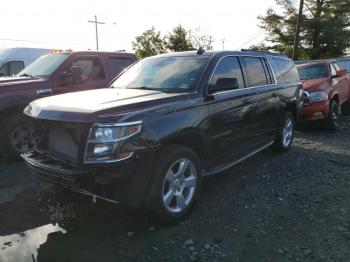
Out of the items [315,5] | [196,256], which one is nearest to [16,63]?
[196,256]

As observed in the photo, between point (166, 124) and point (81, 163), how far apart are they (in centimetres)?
92

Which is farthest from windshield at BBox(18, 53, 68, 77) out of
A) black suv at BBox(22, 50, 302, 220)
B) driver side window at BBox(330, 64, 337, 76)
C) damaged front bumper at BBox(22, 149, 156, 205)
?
driver side window at BBox(330, 64, 337, 76)

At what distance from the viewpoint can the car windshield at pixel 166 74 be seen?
463 centimetres

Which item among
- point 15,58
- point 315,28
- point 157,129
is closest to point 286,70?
point 157,129

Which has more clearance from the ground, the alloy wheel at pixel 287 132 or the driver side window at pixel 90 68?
the driver side window at pixel 90 68

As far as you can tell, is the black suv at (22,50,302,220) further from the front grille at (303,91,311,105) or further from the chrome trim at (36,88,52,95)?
the front grille at (303,91,311,105)

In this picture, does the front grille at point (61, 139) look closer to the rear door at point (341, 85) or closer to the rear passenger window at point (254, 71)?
the rear passenger window at point (254, 71)

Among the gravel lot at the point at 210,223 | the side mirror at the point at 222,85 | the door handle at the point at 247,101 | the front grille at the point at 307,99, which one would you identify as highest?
the side mirror at the point at 222,85

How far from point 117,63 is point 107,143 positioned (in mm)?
5062

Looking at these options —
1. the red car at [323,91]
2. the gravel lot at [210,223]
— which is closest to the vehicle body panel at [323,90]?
the red car at [323,91]

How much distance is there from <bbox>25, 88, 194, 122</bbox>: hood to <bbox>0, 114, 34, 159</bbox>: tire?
222 cm

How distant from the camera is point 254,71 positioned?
584 centimetres

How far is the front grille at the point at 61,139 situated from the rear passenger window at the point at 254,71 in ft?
9.17

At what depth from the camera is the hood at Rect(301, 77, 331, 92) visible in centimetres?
898
